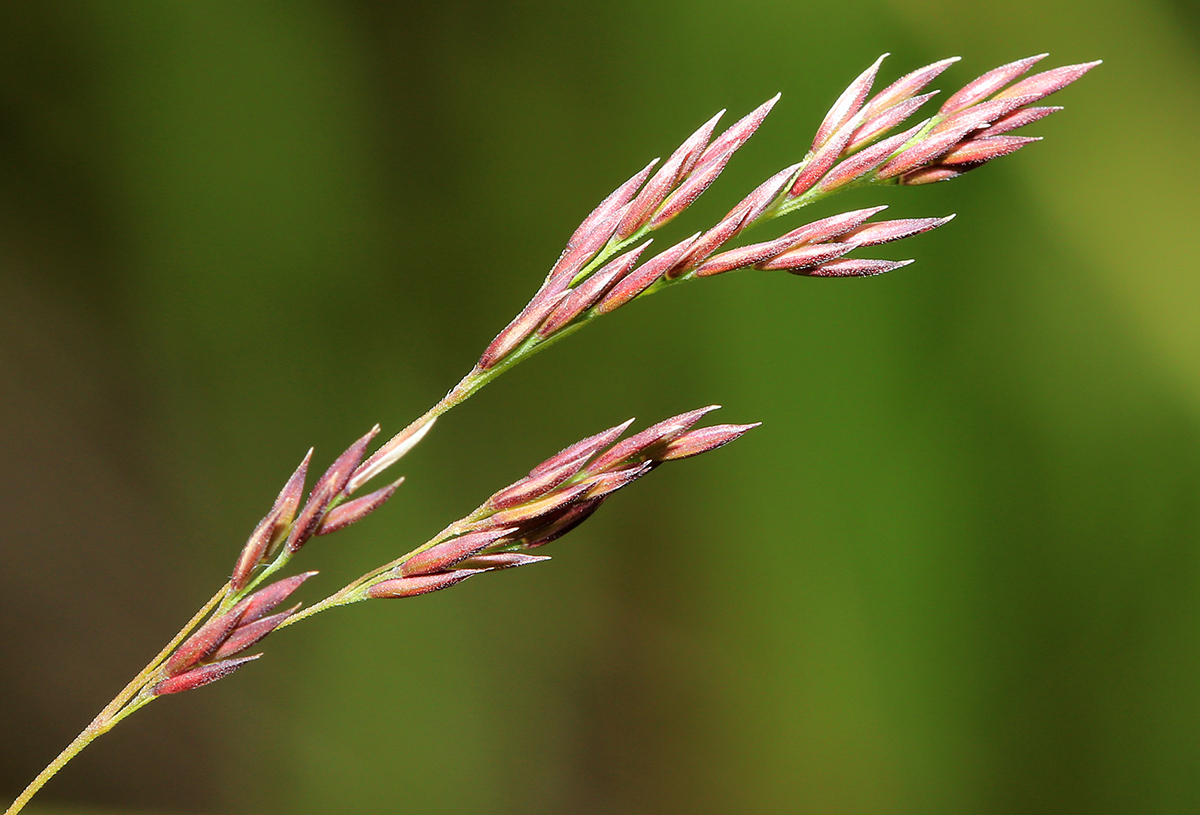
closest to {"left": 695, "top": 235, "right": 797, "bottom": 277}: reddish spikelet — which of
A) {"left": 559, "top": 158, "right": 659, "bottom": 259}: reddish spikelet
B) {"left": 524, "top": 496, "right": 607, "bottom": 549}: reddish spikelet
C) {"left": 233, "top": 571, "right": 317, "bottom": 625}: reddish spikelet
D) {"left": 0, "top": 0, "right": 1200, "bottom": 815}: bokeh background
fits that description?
{"left": 559, "top": 158, "right": 659, "bottom": 259}: reddish spikelet

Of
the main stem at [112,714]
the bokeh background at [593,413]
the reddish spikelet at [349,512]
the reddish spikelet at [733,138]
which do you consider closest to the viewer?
the main stem at [112,714]

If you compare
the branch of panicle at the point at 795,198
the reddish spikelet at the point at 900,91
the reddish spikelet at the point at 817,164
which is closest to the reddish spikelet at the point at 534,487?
the branch of panicle at the point at 795,198

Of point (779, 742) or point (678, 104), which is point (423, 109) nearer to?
point (678, 104)

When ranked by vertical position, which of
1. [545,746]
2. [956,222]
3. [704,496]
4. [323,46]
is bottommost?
[545,746]

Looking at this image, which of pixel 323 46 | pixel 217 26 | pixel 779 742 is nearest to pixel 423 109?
pixel 323 46

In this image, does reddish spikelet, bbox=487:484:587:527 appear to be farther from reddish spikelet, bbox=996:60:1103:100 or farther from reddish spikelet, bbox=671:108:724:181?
reddish spikelet, bbox=996:60:1103:100

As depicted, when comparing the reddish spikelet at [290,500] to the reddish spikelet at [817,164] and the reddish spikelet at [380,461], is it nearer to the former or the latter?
the reddish spikelet at [380,461]
